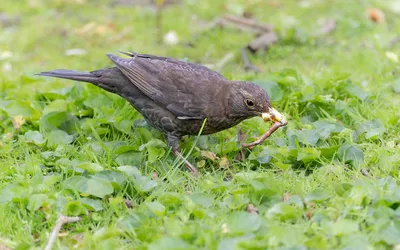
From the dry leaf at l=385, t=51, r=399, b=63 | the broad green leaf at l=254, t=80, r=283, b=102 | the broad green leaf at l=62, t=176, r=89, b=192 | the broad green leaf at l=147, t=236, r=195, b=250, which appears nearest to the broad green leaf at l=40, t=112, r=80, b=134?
the broad green leaf at l=62, t=176, r=89, b=192

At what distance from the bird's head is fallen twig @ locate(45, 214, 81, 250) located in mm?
1578

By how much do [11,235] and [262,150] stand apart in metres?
2.03

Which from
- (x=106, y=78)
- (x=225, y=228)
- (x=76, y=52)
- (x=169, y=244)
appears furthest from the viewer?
(x=76, y=52)

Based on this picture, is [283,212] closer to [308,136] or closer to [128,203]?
[128,203]

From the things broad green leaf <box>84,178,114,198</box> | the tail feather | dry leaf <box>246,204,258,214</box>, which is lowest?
dry leaf <box>246,204,258,214</box>

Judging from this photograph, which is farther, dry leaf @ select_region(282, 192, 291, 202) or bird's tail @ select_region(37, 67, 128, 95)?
bird's tail @ select_region(37, 67, 128, 95)

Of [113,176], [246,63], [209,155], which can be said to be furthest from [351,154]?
[246,63]

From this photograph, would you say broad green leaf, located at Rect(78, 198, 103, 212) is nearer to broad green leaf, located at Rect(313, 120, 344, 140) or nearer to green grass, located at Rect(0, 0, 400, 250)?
green grass, located at Rect(0, 0, 400, 250)

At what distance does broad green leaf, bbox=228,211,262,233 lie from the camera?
377 centimetres

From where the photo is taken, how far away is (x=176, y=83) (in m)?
5.27

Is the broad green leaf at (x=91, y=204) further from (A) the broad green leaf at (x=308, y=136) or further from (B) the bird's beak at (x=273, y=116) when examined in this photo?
(A) the broad green leaf at (x=308, y=136)

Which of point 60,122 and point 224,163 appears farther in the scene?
point 60,122

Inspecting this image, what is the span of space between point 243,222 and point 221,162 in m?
1.25

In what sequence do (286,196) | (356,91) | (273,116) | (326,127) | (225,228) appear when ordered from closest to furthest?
1. (225,228)
2. (286,196)
3. (273,116)
4. (326,127)
5. (356,91)
